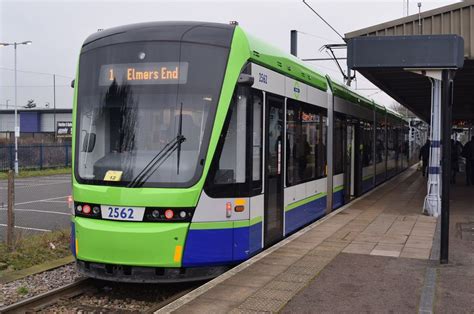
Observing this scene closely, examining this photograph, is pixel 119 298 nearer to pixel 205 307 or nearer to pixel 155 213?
pixel 155 213

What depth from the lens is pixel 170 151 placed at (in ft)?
21.0

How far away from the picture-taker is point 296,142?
9086mm

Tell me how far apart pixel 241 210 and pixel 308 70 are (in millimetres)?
4399

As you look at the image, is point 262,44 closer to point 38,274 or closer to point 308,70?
point 308,70

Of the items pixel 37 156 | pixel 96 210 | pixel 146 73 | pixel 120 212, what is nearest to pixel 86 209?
pixel 96 210

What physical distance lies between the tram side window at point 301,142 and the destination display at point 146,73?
8.27ft

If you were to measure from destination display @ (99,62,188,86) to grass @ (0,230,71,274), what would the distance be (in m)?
3.29

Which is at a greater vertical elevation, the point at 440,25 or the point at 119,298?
the point at 440,25

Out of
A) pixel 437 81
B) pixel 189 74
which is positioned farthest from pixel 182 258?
pixel 437 81

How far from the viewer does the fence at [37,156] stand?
31625 mm

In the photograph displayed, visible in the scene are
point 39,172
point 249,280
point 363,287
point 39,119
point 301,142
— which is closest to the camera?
point 363,287

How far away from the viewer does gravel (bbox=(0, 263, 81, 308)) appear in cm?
665

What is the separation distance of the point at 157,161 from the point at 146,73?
112cm

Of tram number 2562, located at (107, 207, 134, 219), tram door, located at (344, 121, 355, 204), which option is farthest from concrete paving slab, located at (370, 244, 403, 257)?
tram door, located at (344, 121, 355, 204)
